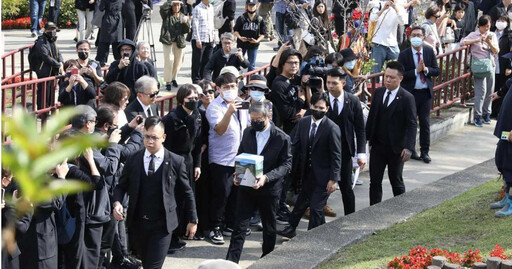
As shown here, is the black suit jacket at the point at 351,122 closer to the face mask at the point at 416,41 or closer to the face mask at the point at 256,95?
the face mask at the point at 256,95

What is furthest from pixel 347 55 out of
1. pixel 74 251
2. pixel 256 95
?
Answer: pixel 74 251

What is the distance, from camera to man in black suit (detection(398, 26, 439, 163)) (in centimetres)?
1297

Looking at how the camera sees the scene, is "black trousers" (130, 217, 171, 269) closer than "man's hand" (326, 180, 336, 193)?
Yes

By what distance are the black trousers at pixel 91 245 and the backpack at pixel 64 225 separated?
305 millimetres

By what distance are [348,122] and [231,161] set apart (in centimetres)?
142

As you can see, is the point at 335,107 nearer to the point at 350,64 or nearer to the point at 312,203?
the point at 312,203

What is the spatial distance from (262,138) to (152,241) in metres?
1.66

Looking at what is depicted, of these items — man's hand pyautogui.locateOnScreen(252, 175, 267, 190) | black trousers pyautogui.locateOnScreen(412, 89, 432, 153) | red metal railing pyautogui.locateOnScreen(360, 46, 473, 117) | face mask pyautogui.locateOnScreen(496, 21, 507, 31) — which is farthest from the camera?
face mask pyautogui.locateOnScreen(496, 21, 507, 31)

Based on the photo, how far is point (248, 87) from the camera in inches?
402

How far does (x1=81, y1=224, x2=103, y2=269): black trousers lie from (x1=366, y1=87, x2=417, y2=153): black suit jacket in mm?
3854

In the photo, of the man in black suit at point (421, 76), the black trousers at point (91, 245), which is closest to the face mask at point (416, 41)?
the man in black suit at point (421, 76)

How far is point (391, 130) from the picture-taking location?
10.4 metres

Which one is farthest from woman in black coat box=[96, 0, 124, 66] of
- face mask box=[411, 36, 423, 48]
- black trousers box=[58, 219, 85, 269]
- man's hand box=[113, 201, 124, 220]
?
black trousers box=[58, 219, 85, 269]

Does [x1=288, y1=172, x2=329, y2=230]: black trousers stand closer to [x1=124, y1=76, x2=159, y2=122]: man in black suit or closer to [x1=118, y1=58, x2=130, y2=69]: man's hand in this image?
[x1=124, y1=76, x2=159, y2=122]: man in black suit
